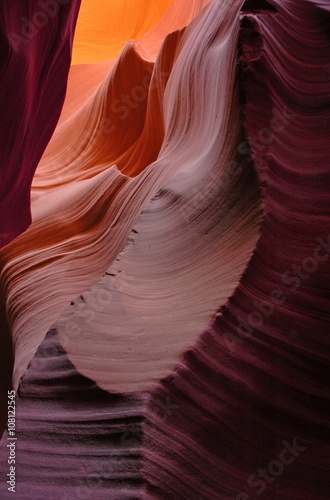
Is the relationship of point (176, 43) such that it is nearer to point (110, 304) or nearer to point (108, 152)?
point (108, 152)

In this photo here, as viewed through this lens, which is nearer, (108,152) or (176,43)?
(176,43)

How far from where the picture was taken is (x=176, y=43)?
2557mm

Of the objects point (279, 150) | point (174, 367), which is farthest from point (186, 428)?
point (279, 150)

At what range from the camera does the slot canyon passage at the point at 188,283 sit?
3.93 feet

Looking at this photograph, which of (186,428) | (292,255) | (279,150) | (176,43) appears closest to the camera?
(186,428)

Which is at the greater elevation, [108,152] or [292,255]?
[108,152]

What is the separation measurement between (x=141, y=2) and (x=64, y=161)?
1.50 m

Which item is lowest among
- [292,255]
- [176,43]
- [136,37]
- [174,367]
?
[174,367]

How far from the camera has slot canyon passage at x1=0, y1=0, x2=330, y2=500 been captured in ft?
3.93

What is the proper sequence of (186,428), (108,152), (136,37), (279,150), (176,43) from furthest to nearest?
(136,37), (108,152), (176,43), (279,150), (186,428)

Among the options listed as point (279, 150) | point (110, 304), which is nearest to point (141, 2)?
point (279, 150)

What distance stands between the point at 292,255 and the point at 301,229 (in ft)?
0.25

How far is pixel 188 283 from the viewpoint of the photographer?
55.8 inches

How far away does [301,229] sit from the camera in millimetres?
1456
